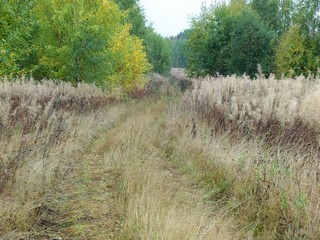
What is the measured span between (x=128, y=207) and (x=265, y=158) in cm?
198

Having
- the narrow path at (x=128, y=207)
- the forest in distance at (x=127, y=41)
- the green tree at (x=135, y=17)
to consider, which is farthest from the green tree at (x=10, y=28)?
the green tree at (x=135, y=17)

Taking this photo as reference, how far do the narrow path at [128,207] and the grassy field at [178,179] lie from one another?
0.04ft

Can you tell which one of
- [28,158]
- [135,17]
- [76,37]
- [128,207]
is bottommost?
[128,207]

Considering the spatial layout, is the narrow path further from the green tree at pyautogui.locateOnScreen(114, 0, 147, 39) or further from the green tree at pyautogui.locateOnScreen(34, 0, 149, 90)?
the green tree at pyautogui.locateOnScreen(114, 0, 147, 39)

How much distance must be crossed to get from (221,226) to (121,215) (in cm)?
95

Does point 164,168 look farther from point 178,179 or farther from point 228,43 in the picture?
point 228,43

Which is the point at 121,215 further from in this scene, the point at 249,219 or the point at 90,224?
the point at 249,219

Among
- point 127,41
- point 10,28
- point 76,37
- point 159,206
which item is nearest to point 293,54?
point 127,41

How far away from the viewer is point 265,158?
13.2 feet

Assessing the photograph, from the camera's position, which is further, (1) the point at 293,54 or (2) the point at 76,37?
(1) the point at 293,54

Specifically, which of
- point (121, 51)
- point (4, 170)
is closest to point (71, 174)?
point (4, 170)

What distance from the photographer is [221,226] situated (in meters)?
2.94

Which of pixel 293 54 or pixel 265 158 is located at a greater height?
pixel 293 54

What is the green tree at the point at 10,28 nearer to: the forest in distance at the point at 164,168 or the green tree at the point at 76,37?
the forest in distance at the point at 164,168
